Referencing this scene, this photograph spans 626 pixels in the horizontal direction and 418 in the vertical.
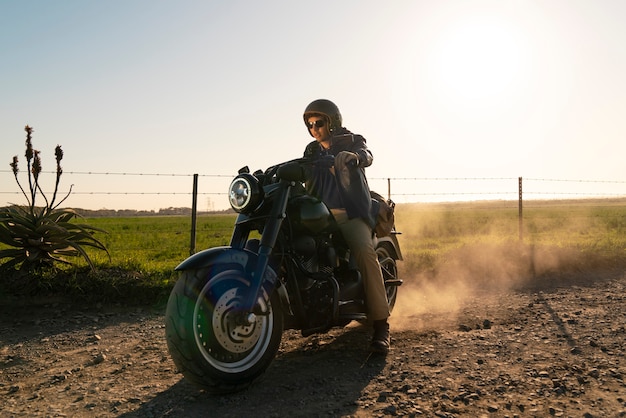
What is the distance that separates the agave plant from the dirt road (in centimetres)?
79

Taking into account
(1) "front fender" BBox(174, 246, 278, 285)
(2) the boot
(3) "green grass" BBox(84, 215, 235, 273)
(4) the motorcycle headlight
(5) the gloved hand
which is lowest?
(2) the boot

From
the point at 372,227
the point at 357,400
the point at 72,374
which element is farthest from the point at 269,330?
the point at 72,374

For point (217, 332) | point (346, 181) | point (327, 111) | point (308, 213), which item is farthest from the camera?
point (327, 111)

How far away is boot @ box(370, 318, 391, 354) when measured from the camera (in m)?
4.39

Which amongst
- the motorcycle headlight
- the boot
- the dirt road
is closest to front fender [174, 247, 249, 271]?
the motorcycle headlight

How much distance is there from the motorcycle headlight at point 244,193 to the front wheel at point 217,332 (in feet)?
1.60

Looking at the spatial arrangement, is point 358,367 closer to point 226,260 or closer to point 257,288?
point 257,288

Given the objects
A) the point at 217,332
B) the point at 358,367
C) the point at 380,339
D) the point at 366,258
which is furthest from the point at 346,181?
the point at 217,332

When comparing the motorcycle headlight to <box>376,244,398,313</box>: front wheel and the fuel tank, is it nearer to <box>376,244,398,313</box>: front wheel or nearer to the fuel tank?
the fuel tank

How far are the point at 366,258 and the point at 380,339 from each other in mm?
724

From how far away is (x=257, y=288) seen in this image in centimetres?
346

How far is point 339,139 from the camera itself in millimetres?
4656

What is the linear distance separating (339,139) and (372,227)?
33.7 inches

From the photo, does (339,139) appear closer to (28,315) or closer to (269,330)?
(269,330)
